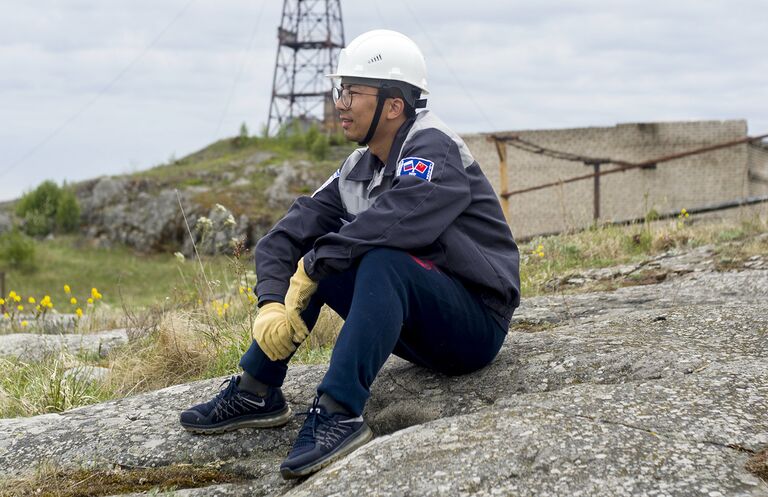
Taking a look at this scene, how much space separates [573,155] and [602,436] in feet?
51.1

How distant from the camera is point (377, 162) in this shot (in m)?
3.55

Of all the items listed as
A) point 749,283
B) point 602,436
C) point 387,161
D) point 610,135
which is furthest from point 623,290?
point 610,135

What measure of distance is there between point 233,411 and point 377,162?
108 centimetres

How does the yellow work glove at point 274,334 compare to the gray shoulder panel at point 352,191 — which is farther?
the gray shoulder panel at point 352,191

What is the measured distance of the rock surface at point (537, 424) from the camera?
2.53m

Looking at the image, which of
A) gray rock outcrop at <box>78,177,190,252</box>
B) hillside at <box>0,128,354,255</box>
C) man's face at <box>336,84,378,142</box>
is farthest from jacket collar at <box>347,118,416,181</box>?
gray rock outcrop at <box>78,177,190,252</box>

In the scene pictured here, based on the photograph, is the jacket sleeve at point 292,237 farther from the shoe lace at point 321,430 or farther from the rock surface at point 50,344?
the rock surface at point 50,344

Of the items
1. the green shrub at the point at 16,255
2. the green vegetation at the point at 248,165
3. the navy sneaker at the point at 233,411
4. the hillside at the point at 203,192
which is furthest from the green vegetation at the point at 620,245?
the green shrub at the point at 16,255

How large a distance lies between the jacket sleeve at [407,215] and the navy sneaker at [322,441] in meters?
0.47

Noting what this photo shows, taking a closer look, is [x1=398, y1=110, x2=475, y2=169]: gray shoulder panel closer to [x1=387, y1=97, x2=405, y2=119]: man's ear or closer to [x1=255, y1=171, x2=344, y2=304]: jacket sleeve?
[x1=387, y1=97, x2=405, y2=119]: man's ear

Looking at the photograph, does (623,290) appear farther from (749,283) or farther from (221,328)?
(221,328)

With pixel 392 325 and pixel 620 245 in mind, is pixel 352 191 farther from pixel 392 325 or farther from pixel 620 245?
pixel 620 245

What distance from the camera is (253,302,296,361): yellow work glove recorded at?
3.15 m

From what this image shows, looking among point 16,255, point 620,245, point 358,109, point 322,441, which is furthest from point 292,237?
point 16,255
